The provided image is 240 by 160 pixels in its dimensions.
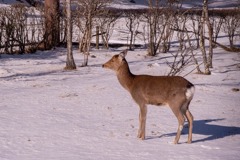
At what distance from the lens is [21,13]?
20.8m

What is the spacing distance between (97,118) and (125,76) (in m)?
1.39

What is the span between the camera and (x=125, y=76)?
9570 mm

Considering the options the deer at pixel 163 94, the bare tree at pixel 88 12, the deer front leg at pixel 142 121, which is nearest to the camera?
the deer at pixel 163 94

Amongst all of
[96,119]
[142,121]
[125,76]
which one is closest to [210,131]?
[142,121]

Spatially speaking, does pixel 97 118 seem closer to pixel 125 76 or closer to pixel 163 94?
pixel 125 76

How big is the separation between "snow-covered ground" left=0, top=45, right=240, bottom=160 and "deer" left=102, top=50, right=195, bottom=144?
404 millimetres

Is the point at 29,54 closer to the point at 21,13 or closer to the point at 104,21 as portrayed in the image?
the point at 21,13

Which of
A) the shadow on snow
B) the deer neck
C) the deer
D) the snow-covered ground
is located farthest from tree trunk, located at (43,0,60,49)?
the deer

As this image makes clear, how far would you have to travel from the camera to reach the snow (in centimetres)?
815

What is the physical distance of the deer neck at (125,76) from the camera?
9.48 meters

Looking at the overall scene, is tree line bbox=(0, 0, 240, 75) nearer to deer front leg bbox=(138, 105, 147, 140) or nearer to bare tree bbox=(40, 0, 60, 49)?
bare tree bbox=(40, 0, 60, 49)

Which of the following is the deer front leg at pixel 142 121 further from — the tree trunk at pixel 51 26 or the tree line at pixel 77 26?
the tree trunk at pixel 51 26

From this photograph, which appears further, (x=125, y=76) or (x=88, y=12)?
(x=88, y=12)

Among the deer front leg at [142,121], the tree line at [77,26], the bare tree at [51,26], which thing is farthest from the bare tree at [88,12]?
the deer front leg at [142,121]
